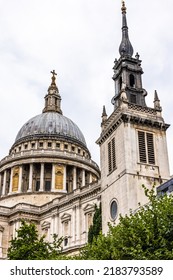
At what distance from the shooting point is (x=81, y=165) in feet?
286

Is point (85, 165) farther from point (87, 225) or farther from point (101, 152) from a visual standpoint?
point (101, 152)

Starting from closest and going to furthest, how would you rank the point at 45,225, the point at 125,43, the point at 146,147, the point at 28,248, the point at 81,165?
the point at 28,248 < the point at 146,147 < the point at 125,43 < the point at 45,225 < the point at 81,165

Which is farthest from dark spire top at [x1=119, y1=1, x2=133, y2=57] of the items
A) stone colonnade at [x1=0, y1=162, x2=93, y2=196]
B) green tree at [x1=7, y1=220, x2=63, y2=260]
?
stone colonnade at [x1=0, y1=162, x2=93, y2=196]

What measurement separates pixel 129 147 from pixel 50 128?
50222mm

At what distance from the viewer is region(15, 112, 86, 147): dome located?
93188mm

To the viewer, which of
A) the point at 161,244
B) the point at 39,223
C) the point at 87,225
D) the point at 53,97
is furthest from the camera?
the point at 53,97

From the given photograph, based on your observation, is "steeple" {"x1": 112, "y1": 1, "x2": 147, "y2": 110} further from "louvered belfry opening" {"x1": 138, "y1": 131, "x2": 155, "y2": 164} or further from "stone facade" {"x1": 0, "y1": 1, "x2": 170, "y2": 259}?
"louvered belfry opening" {"x1": 138, "y1": 131, "x2": 155, "y2": 164}

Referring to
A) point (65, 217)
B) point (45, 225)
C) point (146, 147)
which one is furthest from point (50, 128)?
point (146, 147)

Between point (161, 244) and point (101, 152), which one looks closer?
point (161, 244)

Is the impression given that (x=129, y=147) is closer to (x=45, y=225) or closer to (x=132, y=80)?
(x=132, y=80)
